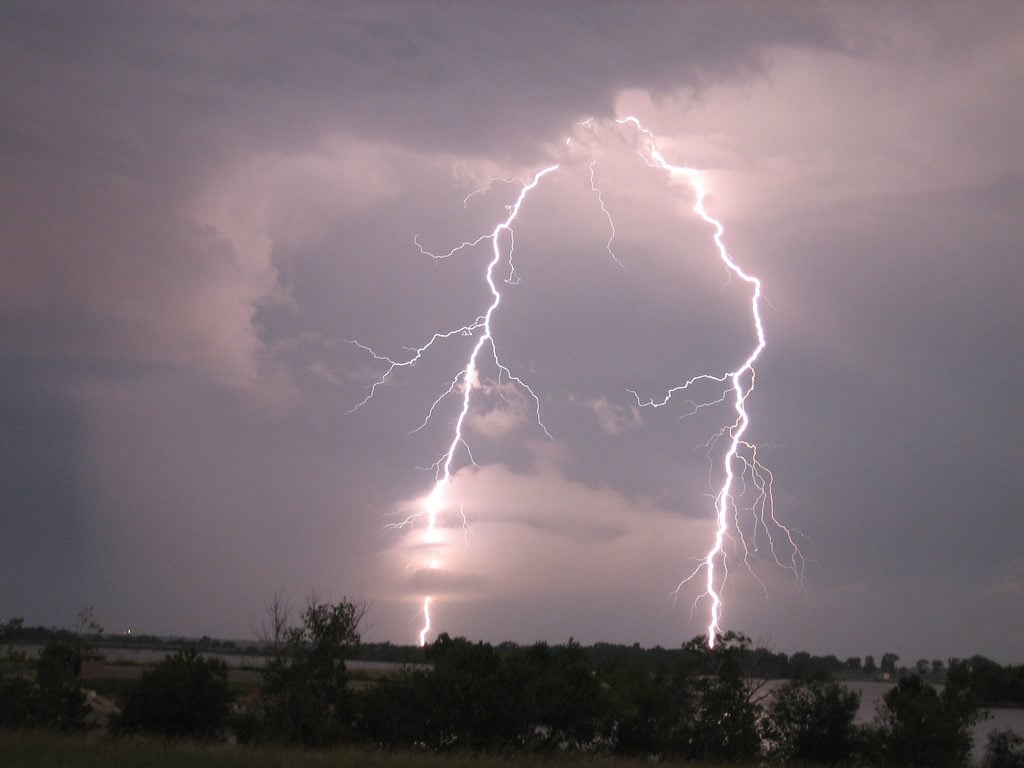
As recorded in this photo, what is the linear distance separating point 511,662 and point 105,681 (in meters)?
27.0

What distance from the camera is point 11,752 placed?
1475 centimetres

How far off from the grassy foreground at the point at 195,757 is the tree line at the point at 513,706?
3.72 m

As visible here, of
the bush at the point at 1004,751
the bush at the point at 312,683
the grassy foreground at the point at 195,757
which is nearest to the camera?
the grassy foreground at the point at 195,757

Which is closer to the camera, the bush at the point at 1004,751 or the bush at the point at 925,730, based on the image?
the bush at the point at 925,730

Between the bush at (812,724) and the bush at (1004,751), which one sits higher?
the bush at (812,724)

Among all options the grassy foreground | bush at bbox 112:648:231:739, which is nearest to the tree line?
bush at bbox 112:648:231:739

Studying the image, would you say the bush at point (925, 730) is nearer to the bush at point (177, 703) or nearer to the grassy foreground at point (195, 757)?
the grassy foreground at point (195, 757)

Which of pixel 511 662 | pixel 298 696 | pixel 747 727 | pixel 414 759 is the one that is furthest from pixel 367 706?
pixel 747 727

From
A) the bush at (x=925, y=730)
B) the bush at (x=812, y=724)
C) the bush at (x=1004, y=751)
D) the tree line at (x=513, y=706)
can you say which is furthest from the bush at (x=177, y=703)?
the bush at (x=1004, y=751)

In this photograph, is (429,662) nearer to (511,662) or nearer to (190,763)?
(511,662)

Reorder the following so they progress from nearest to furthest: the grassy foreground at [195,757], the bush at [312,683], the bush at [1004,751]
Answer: the grassy foreground at [195,757] → the bush at [312,683] → the bush at [1004,751]

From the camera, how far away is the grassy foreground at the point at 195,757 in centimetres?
1425

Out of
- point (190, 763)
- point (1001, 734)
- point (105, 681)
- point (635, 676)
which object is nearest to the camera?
point (190, 763)

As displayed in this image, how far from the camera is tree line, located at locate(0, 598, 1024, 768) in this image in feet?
73.6
